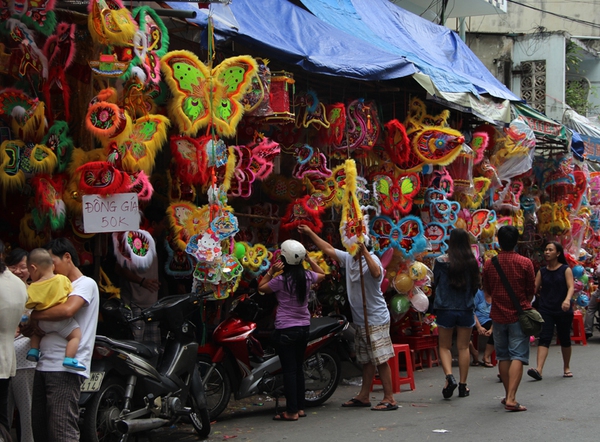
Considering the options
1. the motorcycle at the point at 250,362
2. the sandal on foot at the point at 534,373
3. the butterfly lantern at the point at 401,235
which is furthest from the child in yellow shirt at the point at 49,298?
the sandal on foot at the point at 534,373

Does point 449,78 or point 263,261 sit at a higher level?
point 449,78

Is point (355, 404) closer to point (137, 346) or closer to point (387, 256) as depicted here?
point (387, 256)

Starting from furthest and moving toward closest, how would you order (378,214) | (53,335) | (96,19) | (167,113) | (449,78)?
(449,78) < (378,214) < (167,113) < (96,19) < (53,335)

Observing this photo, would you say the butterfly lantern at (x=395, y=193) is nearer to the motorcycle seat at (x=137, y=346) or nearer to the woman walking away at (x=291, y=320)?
the woman walking away at (x=291, y=320)

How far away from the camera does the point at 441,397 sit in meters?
8.09

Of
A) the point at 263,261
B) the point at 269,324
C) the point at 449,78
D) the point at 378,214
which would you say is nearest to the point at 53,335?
the point at 263,261

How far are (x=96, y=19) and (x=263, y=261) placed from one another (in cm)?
276

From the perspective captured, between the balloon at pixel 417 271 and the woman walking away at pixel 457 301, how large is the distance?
125 cm

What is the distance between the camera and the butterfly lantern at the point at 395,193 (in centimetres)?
934

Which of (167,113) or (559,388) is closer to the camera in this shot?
(167,113)

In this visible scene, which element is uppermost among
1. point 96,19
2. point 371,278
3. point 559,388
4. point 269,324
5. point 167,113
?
point 96,19

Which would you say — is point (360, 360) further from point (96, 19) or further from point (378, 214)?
point (96, 19)

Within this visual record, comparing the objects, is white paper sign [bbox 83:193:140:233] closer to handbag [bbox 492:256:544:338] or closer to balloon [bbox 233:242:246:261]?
balloon [bbox 233:242:246:261]

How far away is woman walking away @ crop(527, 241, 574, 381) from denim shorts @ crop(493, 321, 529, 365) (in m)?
1.78
